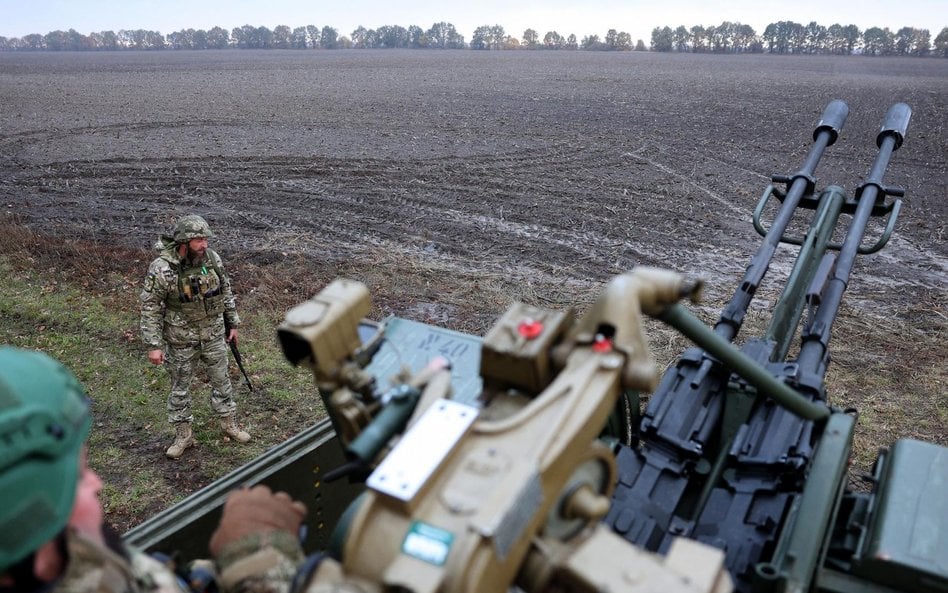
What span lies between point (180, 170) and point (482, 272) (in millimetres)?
7917

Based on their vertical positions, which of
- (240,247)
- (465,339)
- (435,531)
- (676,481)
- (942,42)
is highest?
(942,42)

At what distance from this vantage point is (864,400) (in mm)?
6148

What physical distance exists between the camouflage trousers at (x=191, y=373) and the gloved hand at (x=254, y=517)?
11.4 ft

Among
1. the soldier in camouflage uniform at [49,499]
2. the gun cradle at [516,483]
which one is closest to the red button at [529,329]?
the gun cradle at [516,483]

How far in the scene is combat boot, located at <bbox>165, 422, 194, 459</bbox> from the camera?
5.49 metres

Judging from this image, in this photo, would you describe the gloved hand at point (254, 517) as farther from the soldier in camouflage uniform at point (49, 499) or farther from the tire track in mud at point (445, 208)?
the tire track in mud at point (445, 208)

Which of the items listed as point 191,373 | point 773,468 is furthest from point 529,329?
point 191,373

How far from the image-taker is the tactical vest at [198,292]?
5.12 metres

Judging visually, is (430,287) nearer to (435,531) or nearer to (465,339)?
(465,339)

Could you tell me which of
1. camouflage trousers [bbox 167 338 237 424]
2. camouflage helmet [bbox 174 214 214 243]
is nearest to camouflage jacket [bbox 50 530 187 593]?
camouflage helmet [bbox 174 214 214 243]

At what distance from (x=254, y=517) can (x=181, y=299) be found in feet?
11.2

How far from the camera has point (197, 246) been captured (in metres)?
5.00

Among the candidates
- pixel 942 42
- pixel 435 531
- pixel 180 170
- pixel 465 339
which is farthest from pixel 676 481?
pixel 942 42

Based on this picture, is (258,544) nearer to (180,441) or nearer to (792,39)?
(180,441)
